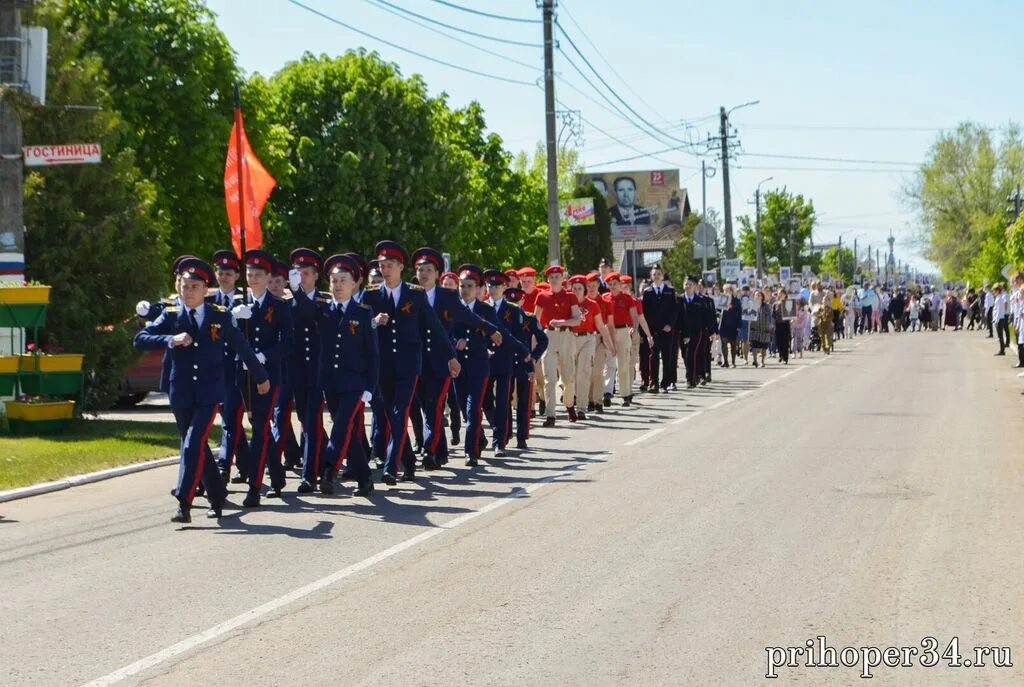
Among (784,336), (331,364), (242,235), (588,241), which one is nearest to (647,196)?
(588,241)

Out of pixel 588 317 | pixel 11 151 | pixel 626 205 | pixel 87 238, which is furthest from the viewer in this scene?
pixel 626 205

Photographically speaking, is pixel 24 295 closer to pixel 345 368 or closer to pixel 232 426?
pixel 232 426

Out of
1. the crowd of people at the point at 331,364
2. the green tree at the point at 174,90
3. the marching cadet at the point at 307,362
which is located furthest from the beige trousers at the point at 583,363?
the green tree at the point at 174,90

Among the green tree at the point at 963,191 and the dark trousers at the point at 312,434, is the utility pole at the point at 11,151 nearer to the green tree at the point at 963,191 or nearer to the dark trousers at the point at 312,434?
the dark trousers at the point at 312,434

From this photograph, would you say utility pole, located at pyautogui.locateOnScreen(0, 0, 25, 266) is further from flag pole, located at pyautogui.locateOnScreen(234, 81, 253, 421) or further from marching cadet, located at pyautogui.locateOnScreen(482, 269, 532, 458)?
marching cadet, located at pyautogui.locateOnScreen(482, 269, 532, 458)

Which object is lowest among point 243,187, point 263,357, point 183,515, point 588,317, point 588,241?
point 183,515

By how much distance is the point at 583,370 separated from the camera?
68.3 feet

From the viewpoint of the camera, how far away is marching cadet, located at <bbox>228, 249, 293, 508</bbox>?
39.9ft

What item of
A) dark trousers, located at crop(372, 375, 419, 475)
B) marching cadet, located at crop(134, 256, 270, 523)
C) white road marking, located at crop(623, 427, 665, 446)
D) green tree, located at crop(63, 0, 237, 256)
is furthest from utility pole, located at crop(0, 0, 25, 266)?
green tree, located at crop(63, 0, 237, 256)

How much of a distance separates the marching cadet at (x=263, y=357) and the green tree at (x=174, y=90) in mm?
25497

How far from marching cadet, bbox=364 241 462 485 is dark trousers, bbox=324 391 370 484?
2.17 feet

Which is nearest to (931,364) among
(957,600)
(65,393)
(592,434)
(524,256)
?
(592,434)

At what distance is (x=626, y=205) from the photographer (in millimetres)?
131125

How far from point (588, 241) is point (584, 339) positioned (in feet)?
244
